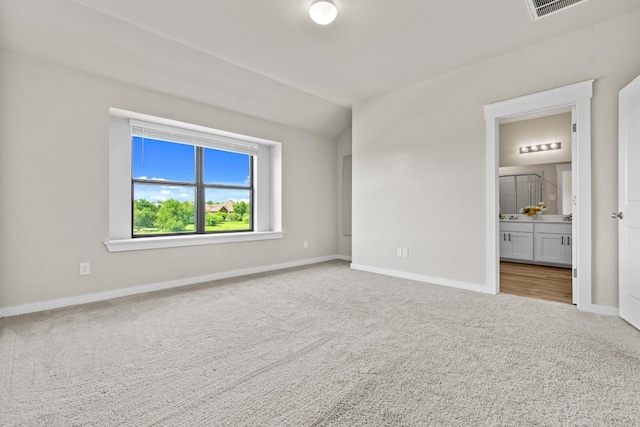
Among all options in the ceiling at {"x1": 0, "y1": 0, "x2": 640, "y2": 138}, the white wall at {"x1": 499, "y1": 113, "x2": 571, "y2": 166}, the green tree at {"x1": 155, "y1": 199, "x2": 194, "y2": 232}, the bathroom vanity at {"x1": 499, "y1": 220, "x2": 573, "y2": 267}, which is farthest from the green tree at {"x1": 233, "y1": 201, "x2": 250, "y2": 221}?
the white wall at {"x1": 499, "y1": 113, "x2": 571, "y2": 166}

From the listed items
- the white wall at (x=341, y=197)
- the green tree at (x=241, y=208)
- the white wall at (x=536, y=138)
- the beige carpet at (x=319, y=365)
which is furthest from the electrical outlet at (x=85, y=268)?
the white wall at (x=536, y=138)

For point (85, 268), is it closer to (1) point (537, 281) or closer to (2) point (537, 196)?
(1) point (537, 281)

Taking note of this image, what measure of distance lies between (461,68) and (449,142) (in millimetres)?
866

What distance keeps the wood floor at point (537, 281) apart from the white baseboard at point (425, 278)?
338 mm

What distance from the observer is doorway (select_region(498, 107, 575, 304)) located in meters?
5.11

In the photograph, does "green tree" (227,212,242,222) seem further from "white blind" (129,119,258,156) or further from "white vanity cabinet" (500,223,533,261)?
"white vanity cabinet" (500,223,533,261)

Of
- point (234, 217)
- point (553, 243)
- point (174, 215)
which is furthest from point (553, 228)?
point (174, 215)

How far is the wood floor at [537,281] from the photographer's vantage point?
3.48m

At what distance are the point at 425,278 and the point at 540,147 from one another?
3.82 meters

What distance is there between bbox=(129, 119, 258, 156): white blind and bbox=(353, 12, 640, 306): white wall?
1.75m

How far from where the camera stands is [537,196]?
578 cm

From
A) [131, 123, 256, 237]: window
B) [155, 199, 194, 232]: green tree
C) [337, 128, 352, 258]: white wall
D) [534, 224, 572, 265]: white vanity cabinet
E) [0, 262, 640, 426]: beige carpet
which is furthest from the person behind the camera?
[337, 128, 352, 258]: white wall

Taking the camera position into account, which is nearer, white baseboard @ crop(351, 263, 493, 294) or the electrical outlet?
the electrical outlet

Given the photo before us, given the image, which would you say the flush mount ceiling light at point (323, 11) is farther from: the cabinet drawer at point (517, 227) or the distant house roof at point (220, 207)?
the cabinet drawer at point (517, 227)
